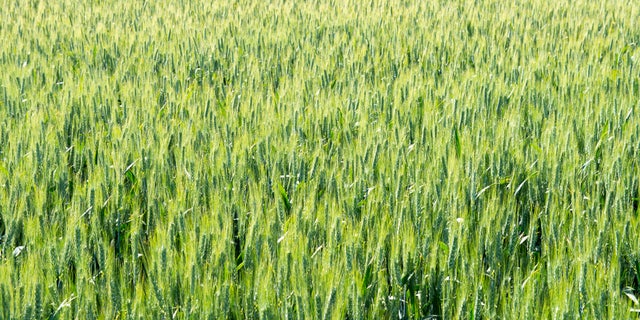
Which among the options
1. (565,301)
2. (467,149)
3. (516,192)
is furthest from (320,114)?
(565,301)

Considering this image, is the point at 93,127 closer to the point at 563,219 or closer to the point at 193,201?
the point at 193,201

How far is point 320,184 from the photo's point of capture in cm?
247

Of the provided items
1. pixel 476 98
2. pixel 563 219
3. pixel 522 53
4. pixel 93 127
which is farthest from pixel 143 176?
pixel 522 53

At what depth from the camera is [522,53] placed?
181 inches

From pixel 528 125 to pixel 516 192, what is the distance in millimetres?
875

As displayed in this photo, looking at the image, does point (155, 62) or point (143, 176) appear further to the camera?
point (155, 62)

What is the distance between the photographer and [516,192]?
2.32 m

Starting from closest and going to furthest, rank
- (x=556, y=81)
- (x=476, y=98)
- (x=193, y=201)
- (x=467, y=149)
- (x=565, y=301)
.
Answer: (x=565, y=301) < (x=193, y=201) < (x=467, y=149) < (x=476, y=98) < (x=556, y=81)

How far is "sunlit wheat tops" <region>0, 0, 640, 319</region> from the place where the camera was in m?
1.55

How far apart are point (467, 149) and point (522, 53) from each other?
2260 millimetres

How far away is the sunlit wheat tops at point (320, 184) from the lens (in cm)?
155

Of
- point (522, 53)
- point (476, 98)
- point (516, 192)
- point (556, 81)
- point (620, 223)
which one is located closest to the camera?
point (620, 223)

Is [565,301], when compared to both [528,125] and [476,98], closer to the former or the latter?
[528,125]

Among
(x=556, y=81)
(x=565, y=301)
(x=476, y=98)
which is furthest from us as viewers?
(x=556, y=81)
